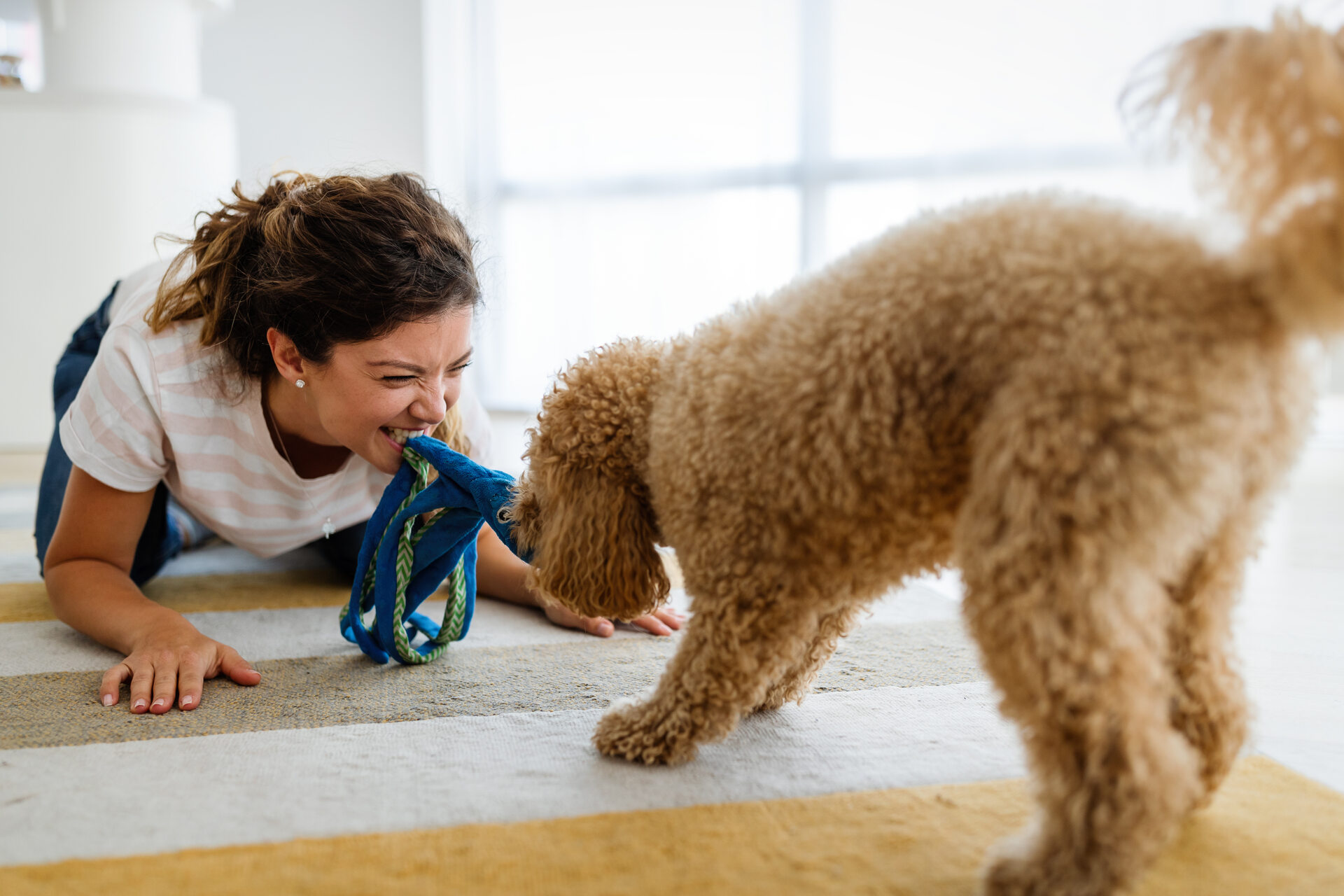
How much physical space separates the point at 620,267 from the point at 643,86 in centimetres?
71

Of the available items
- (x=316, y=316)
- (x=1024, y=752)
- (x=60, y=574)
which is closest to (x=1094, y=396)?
(x=1024, y=752)

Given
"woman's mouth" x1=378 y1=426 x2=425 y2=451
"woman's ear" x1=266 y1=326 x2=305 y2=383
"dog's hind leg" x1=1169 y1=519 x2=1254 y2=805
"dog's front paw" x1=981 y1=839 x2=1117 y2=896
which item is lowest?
"dog's front paw" x1=981 y1=839 x2=1117 y2=896

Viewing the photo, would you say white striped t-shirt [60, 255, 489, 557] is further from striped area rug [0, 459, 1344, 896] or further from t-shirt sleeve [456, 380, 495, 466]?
striped area rug [0, 459, 1344, 896]

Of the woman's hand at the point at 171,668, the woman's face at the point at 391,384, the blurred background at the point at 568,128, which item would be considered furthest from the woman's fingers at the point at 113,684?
the blurred background at the point at 568,128

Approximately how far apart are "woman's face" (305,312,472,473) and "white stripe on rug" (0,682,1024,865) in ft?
1.30

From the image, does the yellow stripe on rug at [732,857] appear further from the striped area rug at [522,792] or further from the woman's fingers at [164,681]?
the woman's fingers at [164,681]

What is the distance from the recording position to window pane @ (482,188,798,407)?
3.71 m

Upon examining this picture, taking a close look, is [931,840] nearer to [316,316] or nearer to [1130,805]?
[1130,805]

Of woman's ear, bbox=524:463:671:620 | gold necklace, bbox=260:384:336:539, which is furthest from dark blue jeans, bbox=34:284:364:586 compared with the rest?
woman's ear, bbox=524:463:671:620

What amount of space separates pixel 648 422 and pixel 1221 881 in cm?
58

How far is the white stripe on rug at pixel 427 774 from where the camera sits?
Answer: 0.80 meters

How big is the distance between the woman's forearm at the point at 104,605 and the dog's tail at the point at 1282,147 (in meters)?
1.21

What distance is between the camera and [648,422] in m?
0.89

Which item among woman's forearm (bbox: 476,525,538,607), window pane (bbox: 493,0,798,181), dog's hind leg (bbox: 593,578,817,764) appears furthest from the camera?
window pane (bbox: 493,0,798,181)
